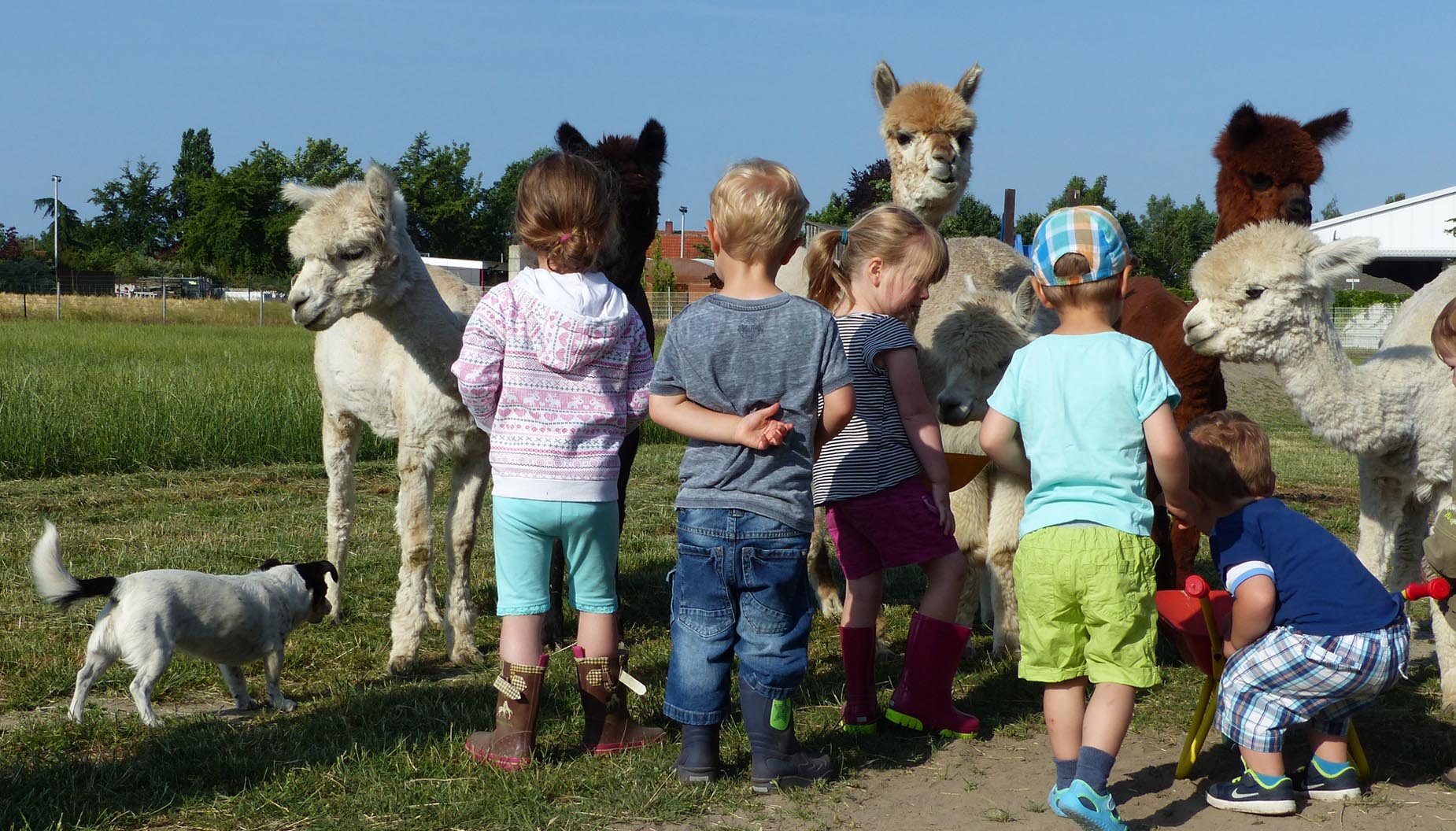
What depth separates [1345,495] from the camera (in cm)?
962

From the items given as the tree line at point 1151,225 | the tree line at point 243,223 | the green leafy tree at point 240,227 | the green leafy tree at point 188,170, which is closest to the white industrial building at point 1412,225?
the tree line at point 1151,225

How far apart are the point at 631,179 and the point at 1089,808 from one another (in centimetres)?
346

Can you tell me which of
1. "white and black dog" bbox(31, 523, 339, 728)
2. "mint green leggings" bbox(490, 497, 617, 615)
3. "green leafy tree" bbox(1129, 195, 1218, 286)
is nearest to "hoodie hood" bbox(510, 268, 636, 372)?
"mint green leggings" bbox(490, 497, 617, 615)

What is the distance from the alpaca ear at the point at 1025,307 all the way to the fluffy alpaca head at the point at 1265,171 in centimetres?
139

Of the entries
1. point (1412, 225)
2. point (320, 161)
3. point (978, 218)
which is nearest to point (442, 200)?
point (320, 161)

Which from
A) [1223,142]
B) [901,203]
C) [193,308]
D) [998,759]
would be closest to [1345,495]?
[1223,142]

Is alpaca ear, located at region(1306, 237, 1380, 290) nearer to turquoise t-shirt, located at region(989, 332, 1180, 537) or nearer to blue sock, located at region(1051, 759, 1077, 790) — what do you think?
turquoise t-shirt, located at region(989, 332, 1180, 537)

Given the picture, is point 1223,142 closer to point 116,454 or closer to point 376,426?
point 376,426

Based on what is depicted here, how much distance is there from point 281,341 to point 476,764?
2551cm

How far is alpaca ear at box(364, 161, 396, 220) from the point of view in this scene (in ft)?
15.4

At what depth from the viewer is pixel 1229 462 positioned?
336 centimetres

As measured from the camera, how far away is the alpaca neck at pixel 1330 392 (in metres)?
4.23

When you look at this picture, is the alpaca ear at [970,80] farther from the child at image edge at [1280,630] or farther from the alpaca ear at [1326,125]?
the child at image edge at [1280,630]

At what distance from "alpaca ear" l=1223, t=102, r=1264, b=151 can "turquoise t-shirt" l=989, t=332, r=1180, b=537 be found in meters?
2.89
